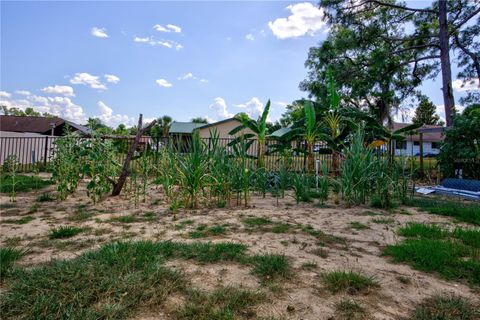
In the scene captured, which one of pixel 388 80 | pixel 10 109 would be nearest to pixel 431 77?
pixel 388 80

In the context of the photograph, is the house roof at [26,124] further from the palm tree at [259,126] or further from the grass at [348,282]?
the grass at [348,282]

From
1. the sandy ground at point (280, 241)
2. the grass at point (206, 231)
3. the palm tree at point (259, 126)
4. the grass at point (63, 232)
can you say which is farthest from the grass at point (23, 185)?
the palm tree at point (259, 126)

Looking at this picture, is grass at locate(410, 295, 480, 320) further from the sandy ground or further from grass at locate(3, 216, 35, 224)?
grass at locate(3, 216, 35, 224)

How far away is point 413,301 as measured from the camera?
1742mm

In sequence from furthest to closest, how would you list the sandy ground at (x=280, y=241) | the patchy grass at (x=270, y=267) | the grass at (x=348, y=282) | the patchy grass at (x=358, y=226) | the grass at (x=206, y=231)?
the patchy grass at (x=358, y=226) → the grass at (x=206, y=231) → the patchy grass at (x=270, y=267) → the grass at (x=348, y=282) → the sandy ground at (x=280, y=241)

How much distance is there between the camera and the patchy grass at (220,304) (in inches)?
60.2

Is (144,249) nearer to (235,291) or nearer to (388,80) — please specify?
(235,291)

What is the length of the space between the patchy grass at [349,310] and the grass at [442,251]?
99cm

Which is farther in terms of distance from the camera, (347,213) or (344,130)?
(344,130)

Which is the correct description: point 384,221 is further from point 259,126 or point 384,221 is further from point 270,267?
point 259,126

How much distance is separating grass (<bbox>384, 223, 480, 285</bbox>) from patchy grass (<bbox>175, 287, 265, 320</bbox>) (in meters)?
1.56

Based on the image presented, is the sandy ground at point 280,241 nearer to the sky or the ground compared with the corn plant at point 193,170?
nearer to the ground

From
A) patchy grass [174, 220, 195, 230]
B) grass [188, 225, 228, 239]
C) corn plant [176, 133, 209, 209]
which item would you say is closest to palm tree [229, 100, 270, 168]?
corn plant [176, 133, 209, 209]

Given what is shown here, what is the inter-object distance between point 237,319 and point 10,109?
70.2 metres
